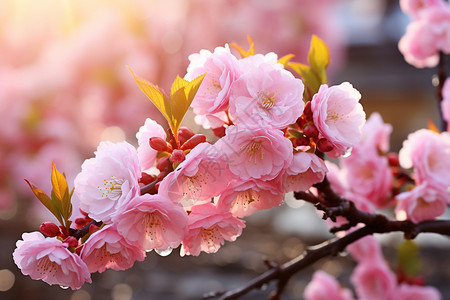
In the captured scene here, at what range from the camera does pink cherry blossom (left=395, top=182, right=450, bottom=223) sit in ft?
1.74

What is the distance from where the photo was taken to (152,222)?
1.28 ft

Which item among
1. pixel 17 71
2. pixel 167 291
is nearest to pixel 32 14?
pixel 17 71

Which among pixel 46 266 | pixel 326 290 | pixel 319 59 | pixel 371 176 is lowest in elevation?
pixel 326 290

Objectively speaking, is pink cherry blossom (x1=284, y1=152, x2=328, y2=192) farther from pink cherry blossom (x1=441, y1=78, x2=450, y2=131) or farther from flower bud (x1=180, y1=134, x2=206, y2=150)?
pink cherry blossom (x1=441, y1=78, x2=450, y2=131)

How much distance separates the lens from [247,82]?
368 millimetres

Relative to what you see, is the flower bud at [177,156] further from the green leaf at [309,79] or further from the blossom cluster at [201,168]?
the green leaf at [309,79]

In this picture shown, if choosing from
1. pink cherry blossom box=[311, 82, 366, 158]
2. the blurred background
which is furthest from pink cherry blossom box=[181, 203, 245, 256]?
the blurred background

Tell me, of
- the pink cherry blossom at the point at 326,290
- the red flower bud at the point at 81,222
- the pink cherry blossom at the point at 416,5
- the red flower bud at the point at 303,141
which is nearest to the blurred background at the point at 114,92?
the pink cherry blossom at the point at 326,290

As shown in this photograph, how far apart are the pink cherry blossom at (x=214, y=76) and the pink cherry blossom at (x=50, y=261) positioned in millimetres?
150

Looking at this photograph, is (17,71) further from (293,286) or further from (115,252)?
(115,252)

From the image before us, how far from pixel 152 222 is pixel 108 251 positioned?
4 centimetres

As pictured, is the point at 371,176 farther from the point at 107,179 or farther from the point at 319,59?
the point at 107,179

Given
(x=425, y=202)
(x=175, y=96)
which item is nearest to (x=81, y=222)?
(x=175, y=96)

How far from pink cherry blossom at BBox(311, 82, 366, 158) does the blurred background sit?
1.03 metres
